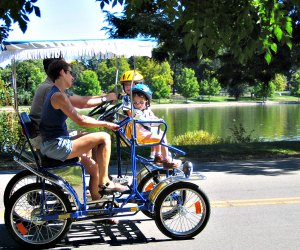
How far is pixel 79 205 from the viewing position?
5484 mm

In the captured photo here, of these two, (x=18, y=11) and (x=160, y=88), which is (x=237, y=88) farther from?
(x=160, y=88)

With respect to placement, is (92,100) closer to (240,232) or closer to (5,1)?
(5,1)

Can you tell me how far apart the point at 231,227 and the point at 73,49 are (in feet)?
9.50

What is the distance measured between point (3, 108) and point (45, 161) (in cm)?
1117

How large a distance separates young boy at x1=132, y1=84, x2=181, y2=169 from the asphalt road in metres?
0.84

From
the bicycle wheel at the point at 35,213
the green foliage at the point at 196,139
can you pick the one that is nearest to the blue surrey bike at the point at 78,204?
the bicycle wheel at the point at 35,213

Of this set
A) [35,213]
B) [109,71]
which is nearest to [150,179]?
[35,213]


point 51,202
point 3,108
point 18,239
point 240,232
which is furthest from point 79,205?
point 3,108

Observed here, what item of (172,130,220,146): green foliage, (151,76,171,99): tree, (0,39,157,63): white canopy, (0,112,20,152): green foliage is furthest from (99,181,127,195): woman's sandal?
(151,76,171,99): tree

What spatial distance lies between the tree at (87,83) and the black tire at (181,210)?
7.02ft

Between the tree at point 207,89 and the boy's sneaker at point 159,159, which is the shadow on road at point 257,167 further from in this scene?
the tree at point 207,89

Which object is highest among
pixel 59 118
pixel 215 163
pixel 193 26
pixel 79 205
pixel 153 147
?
pixel 193 26

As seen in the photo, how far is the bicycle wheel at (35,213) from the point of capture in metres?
5.31

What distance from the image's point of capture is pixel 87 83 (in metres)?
7.40
